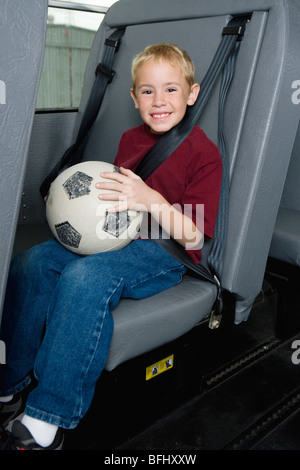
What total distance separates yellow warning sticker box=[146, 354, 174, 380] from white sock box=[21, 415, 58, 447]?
0.30 m

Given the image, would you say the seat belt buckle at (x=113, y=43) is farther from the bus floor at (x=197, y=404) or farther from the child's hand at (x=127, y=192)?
the bus floor at (x=197, y=404)

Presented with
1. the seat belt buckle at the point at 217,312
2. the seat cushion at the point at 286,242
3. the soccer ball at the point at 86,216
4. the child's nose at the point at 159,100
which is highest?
the child's nose at the point at 159,100

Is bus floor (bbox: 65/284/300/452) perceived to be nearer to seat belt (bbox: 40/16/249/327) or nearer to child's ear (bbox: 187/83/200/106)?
seat belt (bbox: 40/16/249/327)

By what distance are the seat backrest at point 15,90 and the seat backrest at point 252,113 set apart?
0.58 metres

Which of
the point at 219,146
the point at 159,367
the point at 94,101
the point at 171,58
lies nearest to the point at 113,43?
the point at 94,101

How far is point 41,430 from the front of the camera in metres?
1.04

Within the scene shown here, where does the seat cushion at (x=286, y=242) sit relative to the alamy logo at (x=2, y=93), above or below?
below

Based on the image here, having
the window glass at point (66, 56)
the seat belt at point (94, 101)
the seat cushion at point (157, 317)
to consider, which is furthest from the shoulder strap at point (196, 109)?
the window glass at point (66, 56)

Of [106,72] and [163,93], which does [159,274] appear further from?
[106,72]

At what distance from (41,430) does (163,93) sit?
0.87 meters

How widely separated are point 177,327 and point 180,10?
3.13ft

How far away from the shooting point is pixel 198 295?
1260 millimetres

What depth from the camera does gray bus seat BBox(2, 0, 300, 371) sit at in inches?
46.3

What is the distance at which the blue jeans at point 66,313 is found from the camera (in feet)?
3.40
